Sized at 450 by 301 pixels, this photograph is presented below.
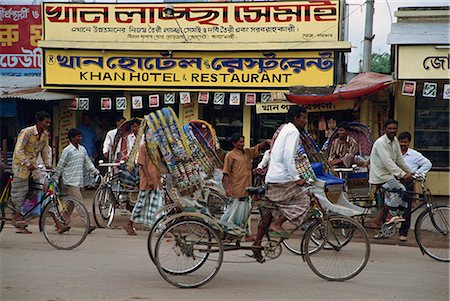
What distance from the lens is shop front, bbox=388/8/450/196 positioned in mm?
13805

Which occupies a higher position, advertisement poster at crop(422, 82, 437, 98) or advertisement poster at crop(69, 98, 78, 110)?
advertisement poster at crop(422, 82, 437, 98)

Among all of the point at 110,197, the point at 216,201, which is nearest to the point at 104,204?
the point at 110,197

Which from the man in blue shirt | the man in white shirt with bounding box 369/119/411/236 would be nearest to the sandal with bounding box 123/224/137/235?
the man in white shirt with bounding box 369/119/411/236

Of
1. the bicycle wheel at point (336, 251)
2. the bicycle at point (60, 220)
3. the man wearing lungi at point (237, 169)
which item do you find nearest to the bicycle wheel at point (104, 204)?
the bicycle at point (60, 220)

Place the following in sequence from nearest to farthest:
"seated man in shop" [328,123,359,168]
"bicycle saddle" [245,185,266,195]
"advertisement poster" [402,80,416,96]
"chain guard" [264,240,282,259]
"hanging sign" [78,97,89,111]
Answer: "chain guard" [264,240,282,259] < "bicycle saddle" [245,185,266,195] < "seated man in shop" [328,123,359,168] < "advertisement poster" [402,80,416,96] < "hanging sign" [78,97,89,111]

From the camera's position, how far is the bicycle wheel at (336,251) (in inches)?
289

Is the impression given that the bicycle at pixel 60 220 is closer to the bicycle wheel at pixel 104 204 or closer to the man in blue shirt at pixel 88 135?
the bicycle wheel at pixel 104 204

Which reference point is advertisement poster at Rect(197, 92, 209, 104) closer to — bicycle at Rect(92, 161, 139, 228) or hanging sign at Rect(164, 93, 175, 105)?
hanging sign at Rect(164, 93, 175, 105)

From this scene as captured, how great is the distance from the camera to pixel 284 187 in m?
7.39

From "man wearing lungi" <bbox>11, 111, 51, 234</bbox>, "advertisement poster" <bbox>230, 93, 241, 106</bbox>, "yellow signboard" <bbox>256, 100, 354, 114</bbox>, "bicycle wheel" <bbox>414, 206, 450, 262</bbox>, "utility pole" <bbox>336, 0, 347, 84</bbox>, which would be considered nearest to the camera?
"bicycle wheel" <bbox>414, 206, 450, 262</bbox>

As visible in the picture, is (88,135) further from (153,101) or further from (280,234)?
(280,234)

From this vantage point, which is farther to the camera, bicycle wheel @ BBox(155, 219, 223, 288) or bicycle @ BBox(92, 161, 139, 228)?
bicycle @ BBox(92, 161, 139, 228)

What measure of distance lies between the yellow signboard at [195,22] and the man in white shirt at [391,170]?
244 inches

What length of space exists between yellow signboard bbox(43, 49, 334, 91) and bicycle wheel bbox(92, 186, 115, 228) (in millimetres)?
5181
